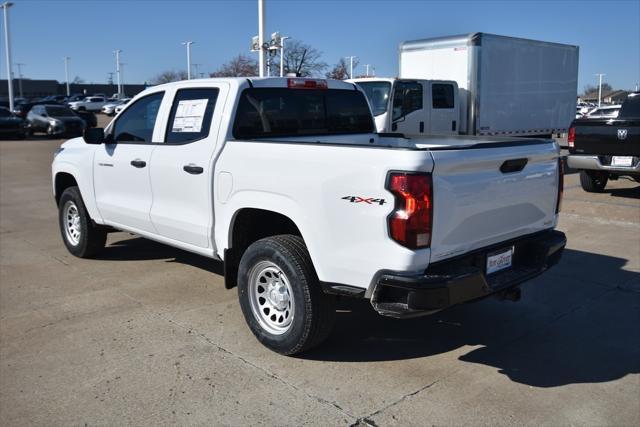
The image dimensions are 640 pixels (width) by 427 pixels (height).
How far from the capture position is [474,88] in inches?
592

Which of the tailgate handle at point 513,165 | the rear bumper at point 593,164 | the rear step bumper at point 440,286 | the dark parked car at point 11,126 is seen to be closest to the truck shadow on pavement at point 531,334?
the rear step bumper at point 440,286

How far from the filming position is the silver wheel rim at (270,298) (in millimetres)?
4336

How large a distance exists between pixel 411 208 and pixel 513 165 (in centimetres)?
105

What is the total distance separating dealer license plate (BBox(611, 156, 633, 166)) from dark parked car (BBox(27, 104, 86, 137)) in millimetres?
22964

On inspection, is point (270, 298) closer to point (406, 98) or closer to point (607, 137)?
point (607, 137)

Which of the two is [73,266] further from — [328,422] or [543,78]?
[543,78]

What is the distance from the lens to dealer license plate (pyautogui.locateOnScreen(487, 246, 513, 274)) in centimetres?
406

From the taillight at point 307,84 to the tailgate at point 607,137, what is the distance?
733 centimetres

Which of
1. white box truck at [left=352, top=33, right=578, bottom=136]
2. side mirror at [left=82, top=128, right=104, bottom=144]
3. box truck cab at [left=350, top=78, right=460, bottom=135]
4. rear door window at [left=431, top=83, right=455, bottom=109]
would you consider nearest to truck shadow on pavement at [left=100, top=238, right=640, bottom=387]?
side mirror at [left=82, top=128, right=104, bottom=144]

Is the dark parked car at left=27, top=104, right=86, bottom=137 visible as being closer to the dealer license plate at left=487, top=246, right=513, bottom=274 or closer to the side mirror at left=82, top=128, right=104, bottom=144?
the side mirror at left=82, top=128, right=104, bottom=144

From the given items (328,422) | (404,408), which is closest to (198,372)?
(328,422)

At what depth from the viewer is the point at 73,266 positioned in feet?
22.0

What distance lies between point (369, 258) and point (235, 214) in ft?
4.44

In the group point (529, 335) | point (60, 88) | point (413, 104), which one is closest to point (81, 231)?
point (529, 335)
